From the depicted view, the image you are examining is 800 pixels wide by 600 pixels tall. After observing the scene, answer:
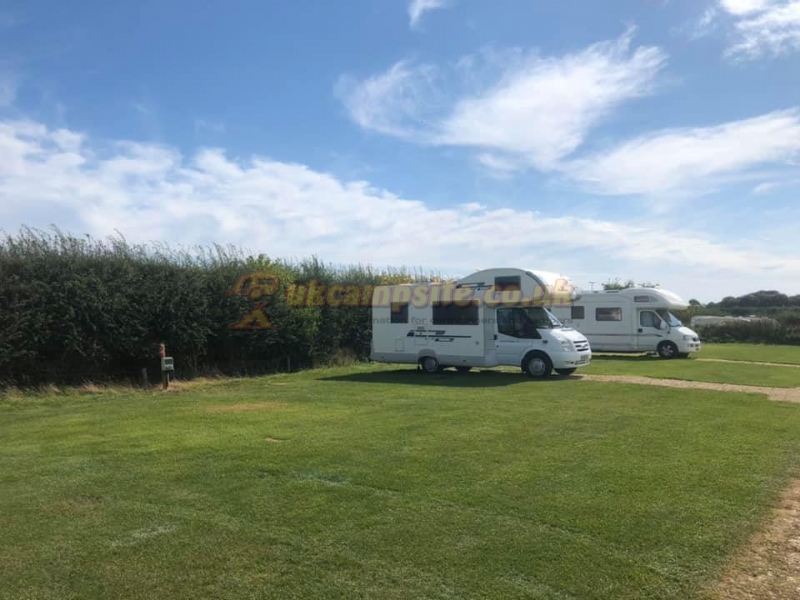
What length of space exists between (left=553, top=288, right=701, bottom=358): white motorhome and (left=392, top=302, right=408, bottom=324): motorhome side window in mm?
9110

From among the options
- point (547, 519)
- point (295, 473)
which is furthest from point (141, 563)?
point (547, 519)

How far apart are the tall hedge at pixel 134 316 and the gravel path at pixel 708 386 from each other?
892 centimetres

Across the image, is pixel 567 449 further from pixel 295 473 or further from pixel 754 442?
pixel 295 473

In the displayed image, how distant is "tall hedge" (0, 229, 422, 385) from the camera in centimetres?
1248

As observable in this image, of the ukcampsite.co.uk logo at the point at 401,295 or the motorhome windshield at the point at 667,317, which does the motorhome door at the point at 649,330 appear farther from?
the ukcampsite.co.uk logo at the point at 401,295

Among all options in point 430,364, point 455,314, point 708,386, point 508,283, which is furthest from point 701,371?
point 430,364

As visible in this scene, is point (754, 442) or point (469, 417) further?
point (469, 417)

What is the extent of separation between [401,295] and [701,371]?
8.74 m

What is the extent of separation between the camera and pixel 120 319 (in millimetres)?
13820

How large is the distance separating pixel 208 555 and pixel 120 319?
11.1 meters

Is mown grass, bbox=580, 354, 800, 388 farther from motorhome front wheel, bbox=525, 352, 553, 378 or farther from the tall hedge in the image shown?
the tall hedge

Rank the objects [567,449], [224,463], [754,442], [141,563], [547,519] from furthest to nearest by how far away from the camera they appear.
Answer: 1. [754,442]
2. [567,449]
3. [224,463]
4. [547,519]
5. [141,563]

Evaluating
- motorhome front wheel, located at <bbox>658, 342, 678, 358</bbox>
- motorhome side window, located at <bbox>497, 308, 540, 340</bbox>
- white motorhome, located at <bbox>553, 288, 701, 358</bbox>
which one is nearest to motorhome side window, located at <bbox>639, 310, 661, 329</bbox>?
white motorhome, located at <bbox>553, 288, 701, 358</bbox>

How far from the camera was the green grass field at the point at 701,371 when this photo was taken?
14742mm
